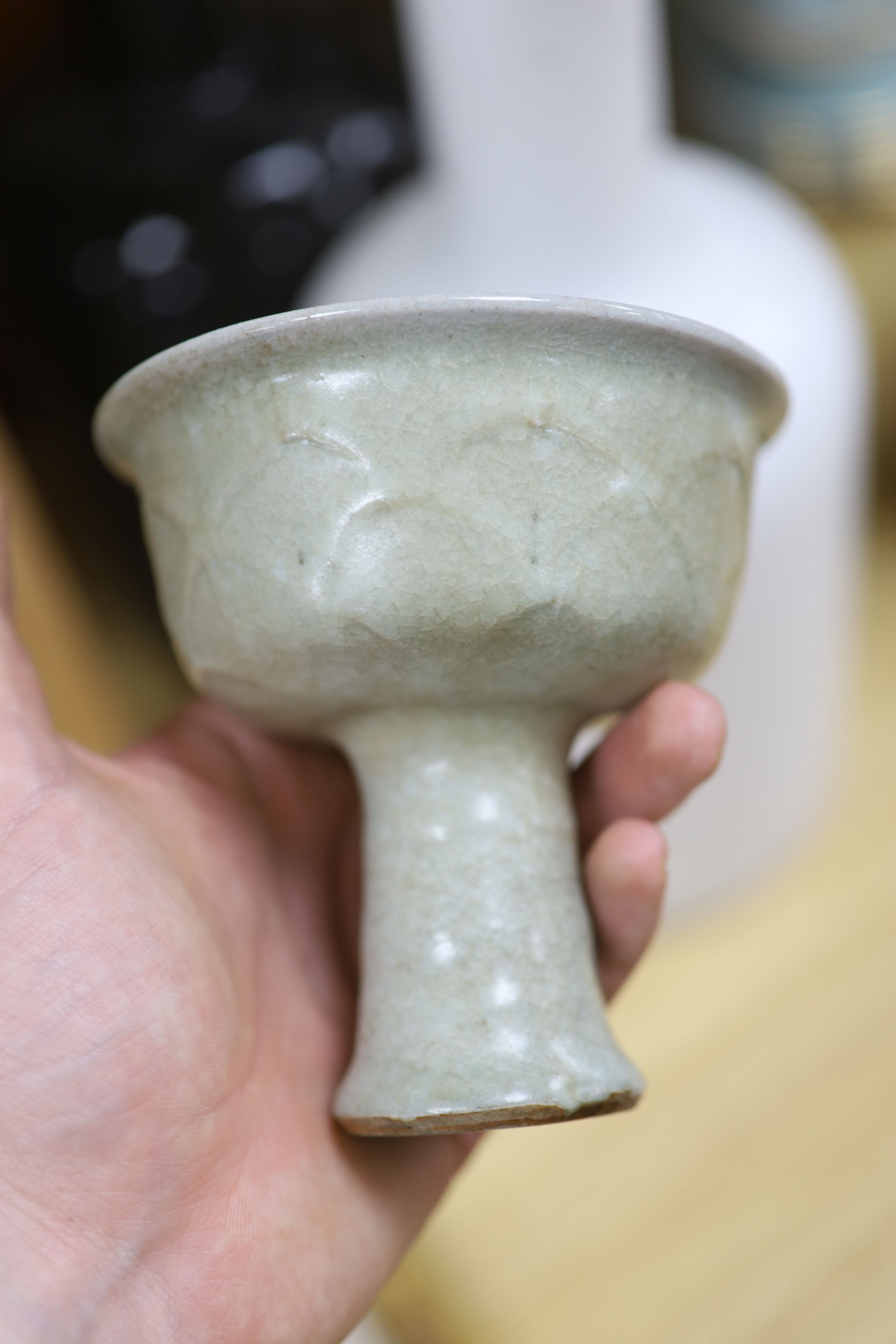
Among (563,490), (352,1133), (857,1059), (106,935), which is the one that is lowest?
(857,1059)

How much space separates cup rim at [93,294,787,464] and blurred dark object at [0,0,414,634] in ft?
1.75

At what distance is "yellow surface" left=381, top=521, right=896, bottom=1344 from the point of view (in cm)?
63

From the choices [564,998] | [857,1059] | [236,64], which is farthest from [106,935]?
[236,64]

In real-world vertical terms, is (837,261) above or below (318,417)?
below

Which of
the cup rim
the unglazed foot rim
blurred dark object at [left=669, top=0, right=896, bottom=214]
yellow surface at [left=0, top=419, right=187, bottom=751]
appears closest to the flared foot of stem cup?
the unglazed foot rim

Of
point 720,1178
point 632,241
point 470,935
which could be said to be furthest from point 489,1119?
point 632,241

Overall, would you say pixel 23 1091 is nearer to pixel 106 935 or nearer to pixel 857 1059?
pixel 106 935

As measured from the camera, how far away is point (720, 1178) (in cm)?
68

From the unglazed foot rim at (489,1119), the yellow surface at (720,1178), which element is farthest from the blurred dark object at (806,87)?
the unglazed foot rim at (489,1119)

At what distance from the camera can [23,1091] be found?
422 mm

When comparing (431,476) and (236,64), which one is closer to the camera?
(431,476)

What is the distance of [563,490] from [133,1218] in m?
0.28

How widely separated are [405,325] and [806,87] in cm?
76

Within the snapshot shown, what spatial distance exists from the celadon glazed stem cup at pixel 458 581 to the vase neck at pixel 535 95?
272 millimetres
